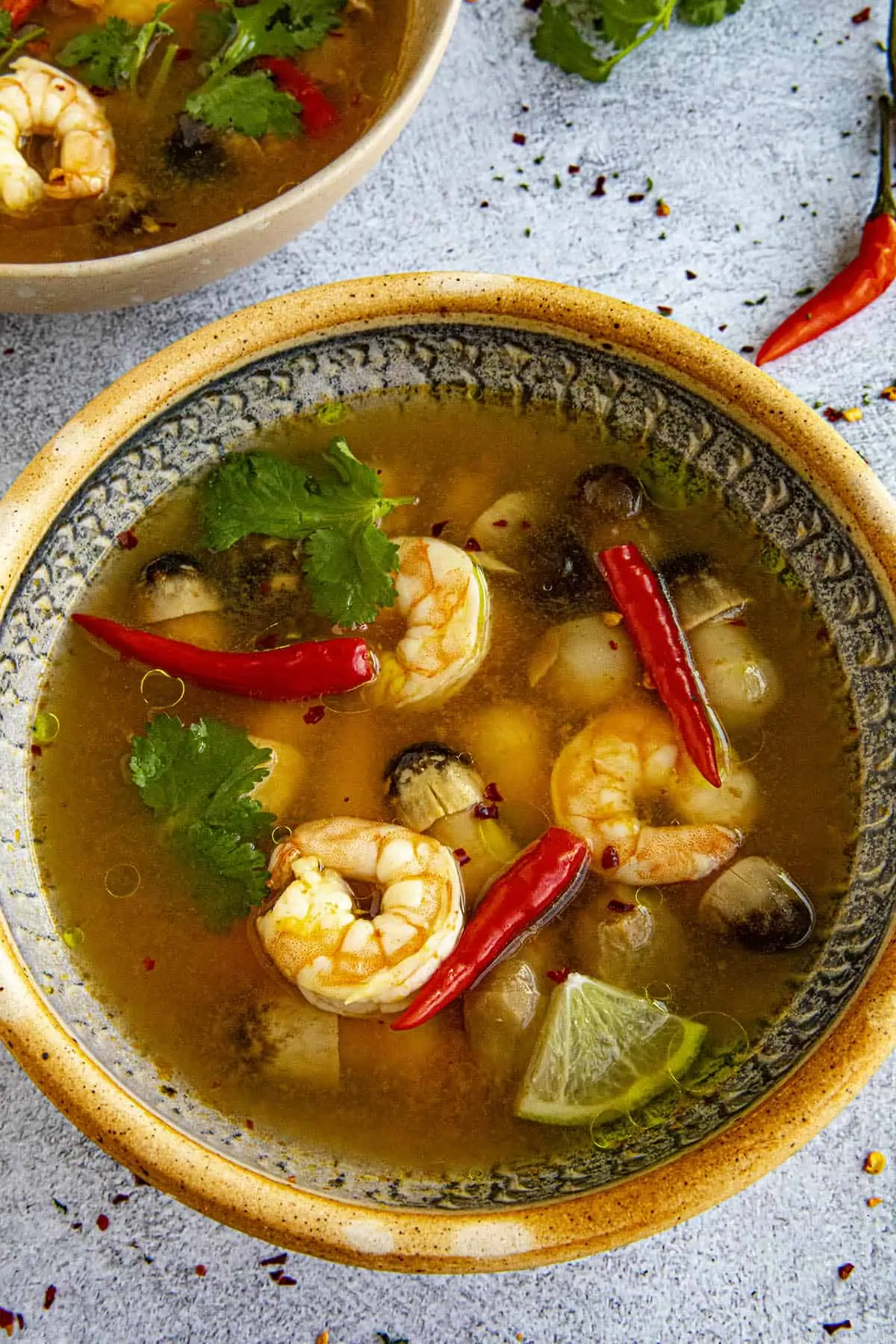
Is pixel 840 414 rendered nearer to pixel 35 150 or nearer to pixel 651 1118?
pixel 651 1118

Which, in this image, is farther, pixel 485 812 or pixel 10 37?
pixel 10 37

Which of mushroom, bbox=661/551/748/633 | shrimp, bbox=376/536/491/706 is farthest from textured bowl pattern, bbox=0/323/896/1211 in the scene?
shrimp, bbox=376/536/491/706

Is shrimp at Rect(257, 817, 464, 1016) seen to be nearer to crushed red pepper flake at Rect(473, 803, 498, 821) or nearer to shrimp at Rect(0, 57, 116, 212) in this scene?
crushed red pepper flake at Rect(473, 803, 498, 821)

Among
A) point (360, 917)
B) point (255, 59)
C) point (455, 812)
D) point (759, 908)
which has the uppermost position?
point (255, 59)

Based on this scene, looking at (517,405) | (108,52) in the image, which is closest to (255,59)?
(108,52)

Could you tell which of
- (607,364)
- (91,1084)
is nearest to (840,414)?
(607,364)

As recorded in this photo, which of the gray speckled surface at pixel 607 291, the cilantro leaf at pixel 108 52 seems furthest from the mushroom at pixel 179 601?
the cilantro leaf at pixel 108 52

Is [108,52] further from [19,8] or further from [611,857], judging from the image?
[611,857]
